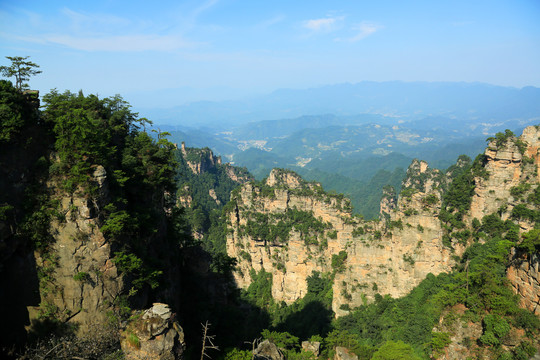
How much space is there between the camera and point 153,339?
10.8 metres

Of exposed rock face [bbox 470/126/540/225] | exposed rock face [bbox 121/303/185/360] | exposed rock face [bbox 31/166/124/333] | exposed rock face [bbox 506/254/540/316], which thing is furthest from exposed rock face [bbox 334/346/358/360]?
exposed rock face [bbox 470/126/540/225]

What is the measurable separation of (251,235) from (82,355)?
30948mm

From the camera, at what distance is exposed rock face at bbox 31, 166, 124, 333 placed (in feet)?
41.5

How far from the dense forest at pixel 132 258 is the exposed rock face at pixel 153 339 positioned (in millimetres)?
268

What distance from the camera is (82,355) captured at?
10.6 m

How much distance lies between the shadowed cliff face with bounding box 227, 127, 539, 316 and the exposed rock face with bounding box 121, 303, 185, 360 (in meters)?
24.4

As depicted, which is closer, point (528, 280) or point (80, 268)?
point (80, 268)

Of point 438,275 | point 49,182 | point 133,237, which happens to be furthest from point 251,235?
point 49,182

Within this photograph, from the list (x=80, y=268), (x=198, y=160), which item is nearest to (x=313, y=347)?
(x=80, y=268)

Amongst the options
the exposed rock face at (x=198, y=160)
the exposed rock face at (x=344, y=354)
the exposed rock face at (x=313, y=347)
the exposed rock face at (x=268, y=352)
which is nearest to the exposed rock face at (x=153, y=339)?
the exposed rock face at (x=268, y=352)

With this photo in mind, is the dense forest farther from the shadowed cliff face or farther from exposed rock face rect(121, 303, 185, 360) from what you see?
the shadowed cliff face

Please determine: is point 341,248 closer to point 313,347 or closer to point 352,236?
point 352,236

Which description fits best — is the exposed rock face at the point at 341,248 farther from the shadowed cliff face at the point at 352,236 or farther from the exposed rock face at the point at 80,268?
the exposed rock face at the point at 80,268

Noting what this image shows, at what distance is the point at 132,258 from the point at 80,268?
76.4 inches
